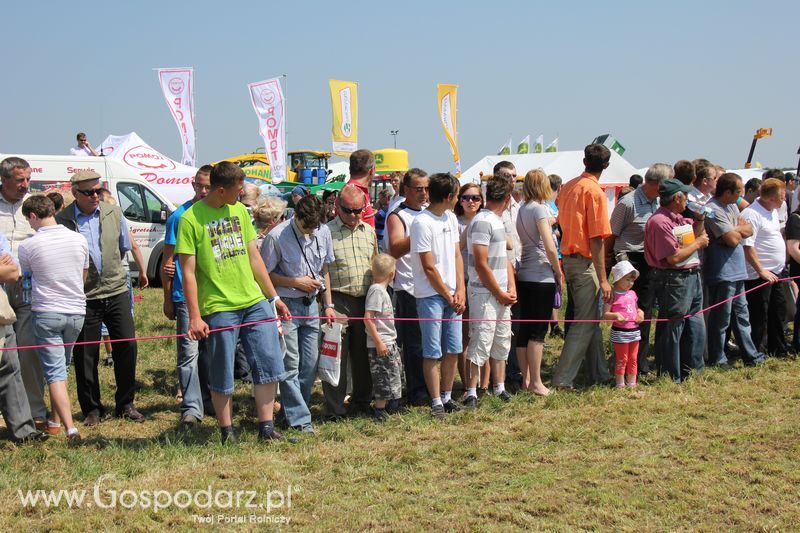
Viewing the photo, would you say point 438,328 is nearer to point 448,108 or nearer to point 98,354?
point 98,354

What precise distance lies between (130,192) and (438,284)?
32.8ft

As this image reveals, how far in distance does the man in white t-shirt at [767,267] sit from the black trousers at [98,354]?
18.4 ft

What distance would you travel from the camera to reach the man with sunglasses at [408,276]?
6.53 meters

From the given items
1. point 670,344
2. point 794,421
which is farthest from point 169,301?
point 794,421

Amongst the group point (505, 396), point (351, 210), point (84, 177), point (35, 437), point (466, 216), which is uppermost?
point (84, 177)

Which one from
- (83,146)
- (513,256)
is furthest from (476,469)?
→ (83,146)

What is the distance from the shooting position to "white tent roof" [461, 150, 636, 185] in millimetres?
25000

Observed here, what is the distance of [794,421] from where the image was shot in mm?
5762

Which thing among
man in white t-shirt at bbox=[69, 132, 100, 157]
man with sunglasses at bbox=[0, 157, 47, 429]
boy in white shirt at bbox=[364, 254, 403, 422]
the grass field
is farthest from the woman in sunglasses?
man in white t-shirt at bbox=[69, 132, 100, 157]

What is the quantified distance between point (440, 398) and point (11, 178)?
3.73m

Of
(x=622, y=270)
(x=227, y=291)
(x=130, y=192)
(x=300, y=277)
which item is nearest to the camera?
(x=227, y=291)

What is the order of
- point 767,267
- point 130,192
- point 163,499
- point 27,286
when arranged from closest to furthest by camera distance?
point 163,499, point 27,286, point 767,267, point 130,192

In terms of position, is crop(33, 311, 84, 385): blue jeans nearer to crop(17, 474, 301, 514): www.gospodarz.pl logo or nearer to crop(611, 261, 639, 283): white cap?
crop(17, 474, 301, 514): www.gospodarz.pl logo

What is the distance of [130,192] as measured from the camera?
1462cm
